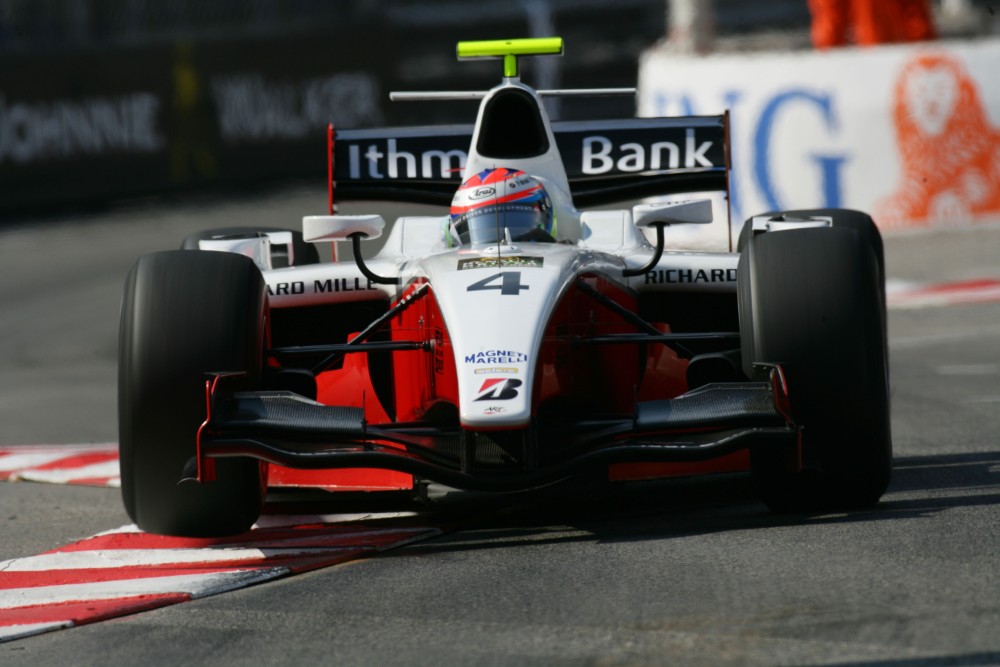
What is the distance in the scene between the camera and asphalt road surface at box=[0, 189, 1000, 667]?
4.59 m

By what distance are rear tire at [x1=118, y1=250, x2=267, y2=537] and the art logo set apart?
980mm

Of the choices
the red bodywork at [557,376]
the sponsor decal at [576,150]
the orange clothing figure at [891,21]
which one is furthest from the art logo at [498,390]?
the orange clothing figure at [891,21]

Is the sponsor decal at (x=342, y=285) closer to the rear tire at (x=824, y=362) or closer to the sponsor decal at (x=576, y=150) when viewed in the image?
the sponsor decal at (x=576, y=150)

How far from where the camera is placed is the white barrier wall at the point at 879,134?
14344 millimetres

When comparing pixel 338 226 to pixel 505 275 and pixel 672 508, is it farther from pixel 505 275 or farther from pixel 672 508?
pixel 672 508

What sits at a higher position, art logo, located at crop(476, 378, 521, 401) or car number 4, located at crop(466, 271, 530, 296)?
car number 4, located at crop(466, 271, 530, 296)

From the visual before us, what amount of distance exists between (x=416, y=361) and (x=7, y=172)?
1528 cm

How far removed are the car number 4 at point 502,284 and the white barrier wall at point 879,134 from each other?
8.70m

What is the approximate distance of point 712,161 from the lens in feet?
28.9

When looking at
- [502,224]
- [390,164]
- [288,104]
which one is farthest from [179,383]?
[288,104]

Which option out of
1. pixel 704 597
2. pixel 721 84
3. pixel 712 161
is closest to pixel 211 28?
pixel 721 84

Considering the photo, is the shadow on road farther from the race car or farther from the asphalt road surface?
the race car

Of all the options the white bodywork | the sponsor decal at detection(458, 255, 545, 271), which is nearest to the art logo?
the white bodywork

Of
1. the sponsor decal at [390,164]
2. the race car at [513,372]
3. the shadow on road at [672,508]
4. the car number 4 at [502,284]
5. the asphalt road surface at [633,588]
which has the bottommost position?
the shadow on road at [672,508]
